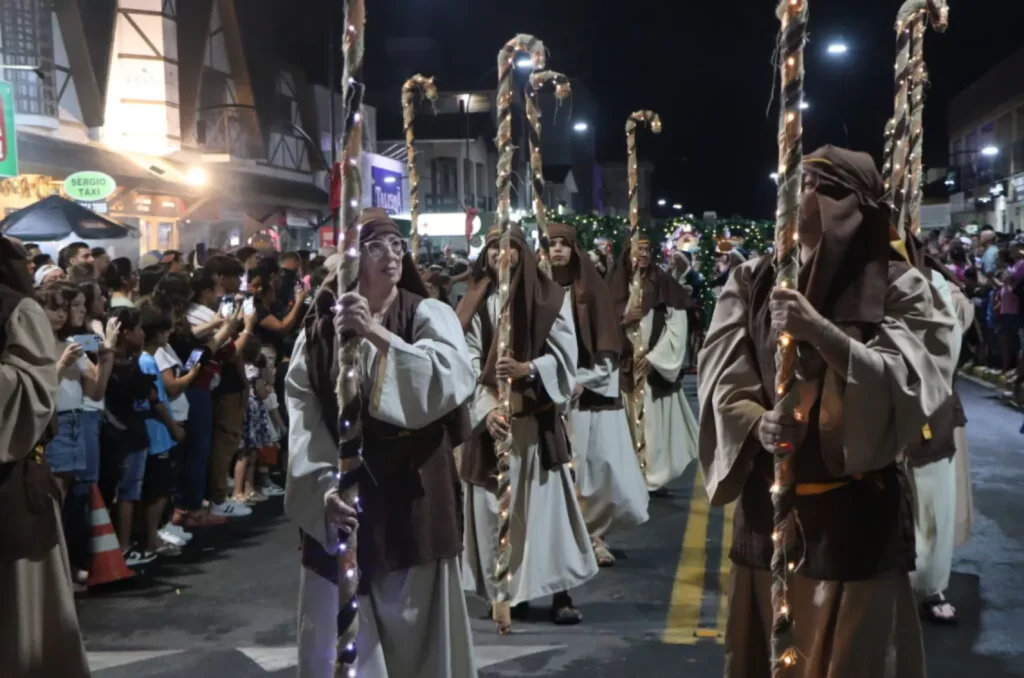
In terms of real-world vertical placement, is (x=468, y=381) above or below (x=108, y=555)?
above

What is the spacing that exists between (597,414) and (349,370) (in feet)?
13.2

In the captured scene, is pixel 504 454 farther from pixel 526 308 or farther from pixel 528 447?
pixel 526 308

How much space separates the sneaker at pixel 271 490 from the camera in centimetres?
1070

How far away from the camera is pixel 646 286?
418 inches

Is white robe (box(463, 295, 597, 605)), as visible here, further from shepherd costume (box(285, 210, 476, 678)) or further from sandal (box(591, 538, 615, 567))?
shepherd costume (box(285, 210, 476, 678))

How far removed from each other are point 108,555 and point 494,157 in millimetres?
49558

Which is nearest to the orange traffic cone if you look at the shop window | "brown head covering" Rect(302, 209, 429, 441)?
"brown head covering" Rect(302, 209, 429, 441)

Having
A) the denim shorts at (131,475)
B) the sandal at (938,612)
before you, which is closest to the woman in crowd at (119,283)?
the denim shorts at (131,475)

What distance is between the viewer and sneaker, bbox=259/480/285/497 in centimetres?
1070

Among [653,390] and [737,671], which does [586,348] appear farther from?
[737,671]

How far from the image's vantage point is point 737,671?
4.07 metres

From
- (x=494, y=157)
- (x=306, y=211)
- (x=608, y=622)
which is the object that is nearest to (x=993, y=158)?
(x=494, y=157)

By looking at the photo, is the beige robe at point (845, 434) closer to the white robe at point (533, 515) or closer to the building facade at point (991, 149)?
the white robe at point (533, 515)

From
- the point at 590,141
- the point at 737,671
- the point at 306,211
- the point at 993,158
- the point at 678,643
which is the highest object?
the point at 590,141
